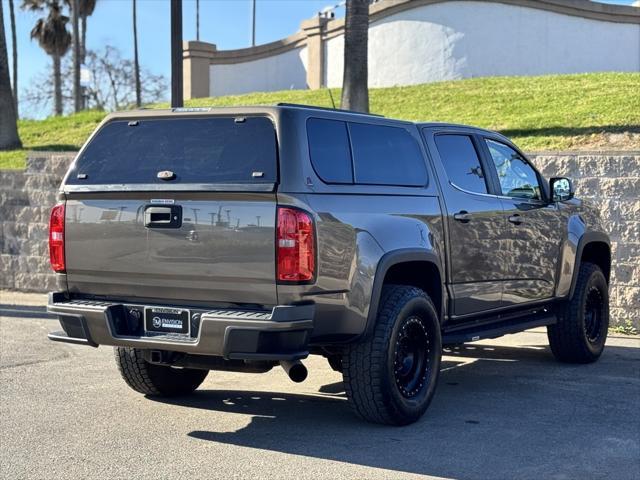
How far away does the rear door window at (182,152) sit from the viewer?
603 centimetres

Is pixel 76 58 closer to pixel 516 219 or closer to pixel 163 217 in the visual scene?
pixel 516 219

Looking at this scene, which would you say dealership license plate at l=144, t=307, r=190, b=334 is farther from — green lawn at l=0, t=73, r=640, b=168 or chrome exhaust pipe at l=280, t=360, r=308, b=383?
green lawn at l=0, t=73, r=640, b=168

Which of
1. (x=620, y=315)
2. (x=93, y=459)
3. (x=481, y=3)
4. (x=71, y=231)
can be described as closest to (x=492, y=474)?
(x=93, y=459)

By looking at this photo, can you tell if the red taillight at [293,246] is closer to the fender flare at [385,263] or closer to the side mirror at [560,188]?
the fender flare at [385,263]

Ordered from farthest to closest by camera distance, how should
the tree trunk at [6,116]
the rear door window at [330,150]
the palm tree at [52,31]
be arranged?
1. the palm tree at [52,31]
2. the tree trunk at [6,116]
3. the rear door window at [330,150]

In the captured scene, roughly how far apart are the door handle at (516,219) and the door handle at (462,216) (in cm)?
69

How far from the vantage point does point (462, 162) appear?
7.76 meters

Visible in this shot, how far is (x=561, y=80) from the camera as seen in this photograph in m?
18.9

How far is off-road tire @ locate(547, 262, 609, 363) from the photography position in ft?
29.0

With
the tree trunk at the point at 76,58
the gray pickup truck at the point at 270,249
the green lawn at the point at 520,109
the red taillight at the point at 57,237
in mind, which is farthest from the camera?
the tree trunk at the point at 76,58

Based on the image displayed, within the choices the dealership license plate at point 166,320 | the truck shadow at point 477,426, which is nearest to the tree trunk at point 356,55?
the truck shadow at point 477,426

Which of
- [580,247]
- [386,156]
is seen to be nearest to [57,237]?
[386,156]

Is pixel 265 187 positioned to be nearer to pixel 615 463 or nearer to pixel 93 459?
pixel 93 459

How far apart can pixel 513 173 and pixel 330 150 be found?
2.65 meters
